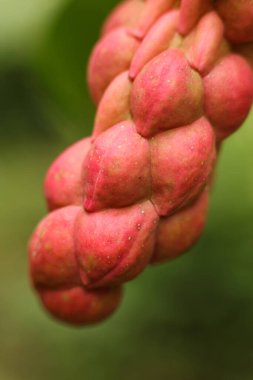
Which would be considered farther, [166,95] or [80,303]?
[80,303]

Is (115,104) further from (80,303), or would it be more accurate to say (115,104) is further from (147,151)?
(80,303)

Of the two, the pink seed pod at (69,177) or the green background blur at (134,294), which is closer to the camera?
the pink seed pod at (69,177)

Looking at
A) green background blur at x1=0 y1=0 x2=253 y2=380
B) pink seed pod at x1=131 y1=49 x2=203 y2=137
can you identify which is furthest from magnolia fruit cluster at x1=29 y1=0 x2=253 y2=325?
green background blur at x1=0 y1=0 x2=253 y2=380

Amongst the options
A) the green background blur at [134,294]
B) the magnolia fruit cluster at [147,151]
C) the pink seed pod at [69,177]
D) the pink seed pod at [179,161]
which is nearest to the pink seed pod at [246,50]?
the magnolia fruit cluster at [147,151]

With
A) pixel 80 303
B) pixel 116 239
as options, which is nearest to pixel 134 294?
pixel 80 303

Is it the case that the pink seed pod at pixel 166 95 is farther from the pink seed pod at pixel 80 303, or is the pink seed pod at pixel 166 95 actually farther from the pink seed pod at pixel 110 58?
the pink seed pod at pixel 80 303

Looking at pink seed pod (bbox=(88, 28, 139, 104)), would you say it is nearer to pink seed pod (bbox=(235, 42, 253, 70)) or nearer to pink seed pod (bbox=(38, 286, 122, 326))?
pink seed pod (bbox=(235, 42, 253, 70))
